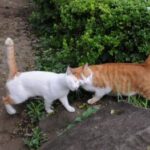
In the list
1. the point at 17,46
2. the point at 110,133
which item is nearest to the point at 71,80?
the point at 110,133

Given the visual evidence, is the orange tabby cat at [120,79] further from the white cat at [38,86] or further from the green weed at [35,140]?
the green weed at [35,140]

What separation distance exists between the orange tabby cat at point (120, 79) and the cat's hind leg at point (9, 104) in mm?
830

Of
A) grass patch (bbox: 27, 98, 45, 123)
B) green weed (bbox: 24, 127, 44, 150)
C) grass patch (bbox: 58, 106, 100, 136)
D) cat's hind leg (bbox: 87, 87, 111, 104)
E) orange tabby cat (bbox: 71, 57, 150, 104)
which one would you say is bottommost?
green weed (bbox: 24, 127, 44, 150)

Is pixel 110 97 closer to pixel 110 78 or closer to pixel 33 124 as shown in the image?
pixel 110 78

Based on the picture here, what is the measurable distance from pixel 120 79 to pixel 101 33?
728mm

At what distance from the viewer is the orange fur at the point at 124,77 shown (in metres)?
5.04

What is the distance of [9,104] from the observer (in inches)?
203

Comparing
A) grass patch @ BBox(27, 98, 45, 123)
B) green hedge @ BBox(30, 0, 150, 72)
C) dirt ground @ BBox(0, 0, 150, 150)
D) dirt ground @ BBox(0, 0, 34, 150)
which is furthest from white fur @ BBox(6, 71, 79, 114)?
green hedge @ BBox(30, 0, 150, 72)

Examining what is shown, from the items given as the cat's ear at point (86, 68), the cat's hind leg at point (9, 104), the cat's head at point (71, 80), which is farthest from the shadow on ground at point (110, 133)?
the cat's hind leg at point (9, 104)

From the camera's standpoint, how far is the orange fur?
504cm

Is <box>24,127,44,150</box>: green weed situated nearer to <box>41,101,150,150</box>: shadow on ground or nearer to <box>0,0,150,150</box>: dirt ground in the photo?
<box>0,0,150,150</box>: dirt ground

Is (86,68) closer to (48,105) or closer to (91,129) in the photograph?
(48,105)

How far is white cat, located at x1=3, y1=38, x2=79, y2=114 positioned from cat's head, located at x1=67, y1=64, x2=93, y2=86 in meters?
0.05

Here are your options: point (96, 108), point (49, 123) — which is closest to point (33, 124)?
point (49, 123)
